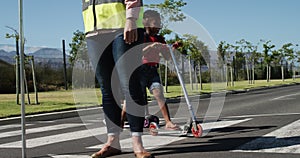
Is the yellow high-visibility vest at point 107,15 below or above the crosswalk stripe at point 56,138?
above

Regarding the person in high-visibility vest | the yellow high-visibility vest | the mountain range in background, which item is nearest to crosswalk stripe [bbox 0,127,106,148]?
the person in high-visibility vest

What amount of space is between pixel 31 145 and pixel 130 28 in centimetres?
239

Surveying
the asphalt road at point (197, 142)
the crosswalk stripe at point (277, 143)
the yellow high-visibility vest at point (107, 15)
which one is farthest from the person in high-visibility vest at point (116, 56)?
the crosswalk stripe at point (277, 143)

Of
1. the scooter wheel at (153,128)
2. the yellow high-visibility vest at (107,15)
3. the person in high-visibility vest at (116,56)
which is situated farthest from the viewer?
the scooter wheel at (153,128)

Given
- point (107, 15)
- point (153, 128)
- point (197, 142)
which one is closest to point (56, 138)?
point (153, 128)

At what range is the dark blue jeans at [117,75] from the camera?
4277mm

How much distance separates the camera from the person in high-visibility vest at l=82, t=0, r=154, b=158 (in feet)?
13.7

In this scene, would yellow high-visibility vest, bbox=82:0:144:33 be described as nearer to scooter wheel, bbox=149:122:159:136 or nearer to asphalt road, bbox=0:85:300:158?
asphalt road, bbox=0:85:300:158

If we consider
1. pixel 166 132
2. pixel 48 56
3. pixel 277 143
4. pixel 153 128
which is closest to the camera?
pixel 277 143

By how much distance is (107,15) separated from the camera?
4.36 meters

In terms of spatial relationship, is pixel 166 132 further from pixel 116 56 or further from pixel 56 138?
pixel 116 56

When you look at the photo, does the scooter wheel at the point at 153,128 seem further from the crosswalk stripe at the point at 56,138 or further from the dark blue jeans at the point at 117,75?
the dark blue jeans at the point at 117,75

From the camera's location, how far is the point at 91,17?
4.49 m

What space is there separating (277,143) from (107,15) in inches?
87.0
